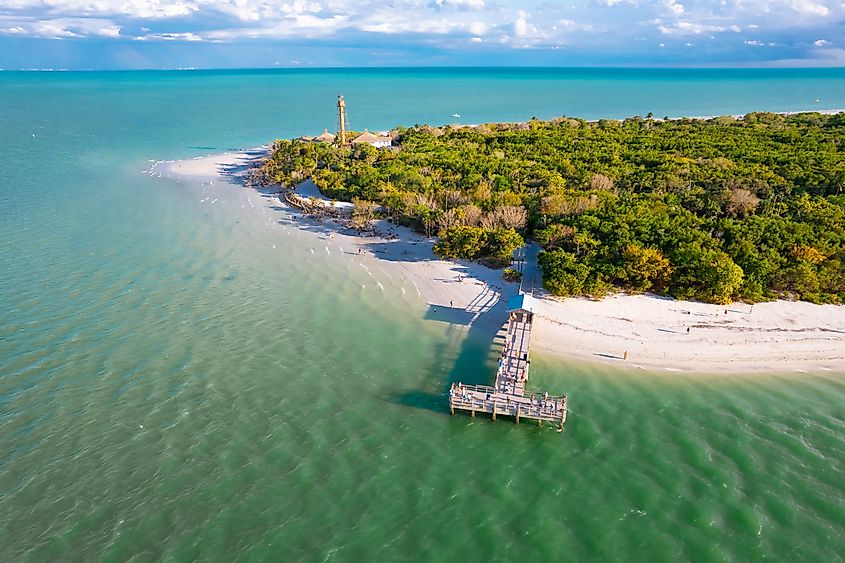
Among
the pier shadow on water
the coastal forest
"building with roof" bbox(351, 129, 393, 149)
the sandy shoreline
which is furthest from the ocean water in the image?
"building with roof" bbox(351, 129, 393, 149)

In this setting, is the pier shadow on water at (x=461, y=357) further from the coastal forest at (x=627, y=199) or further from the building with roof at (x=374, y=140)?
the building with roof at (x=374, y=140)

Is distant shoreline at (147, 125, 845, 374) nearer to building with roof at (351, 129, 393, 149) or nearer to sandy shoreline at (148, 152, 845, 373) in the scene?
sandy shoreline at (148, 152, 845, 373)

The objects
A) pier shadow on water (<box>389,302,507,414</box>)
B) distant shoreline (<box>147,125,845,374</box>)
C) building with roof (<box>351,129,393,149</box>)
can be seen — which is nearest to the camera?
pier shadow on water (<box>389,302,507,414</box>)

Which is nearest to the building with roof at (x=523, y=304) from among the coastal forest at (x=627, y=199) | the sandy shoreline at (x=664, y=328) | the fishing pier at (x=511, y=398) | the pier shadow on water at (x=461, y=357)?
the pier shadow on water at (x=461, y=357)

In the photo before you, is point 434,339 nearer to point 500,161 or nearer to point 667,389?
point 667,389

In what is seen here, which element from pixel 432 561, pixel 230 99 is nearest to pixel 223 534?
pixel 432 561
